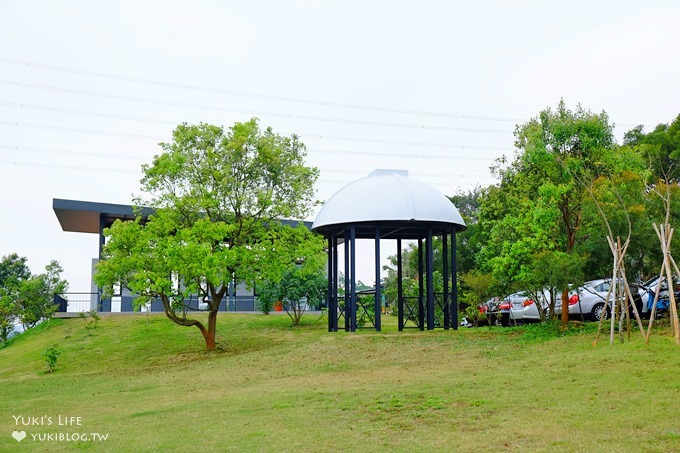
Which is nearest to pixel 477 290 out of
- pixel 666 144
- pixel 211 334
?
pixel 211 334

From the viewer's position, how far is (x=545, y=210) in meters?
19.9

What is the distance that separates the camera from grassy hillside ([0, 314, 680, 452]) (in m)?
8.05

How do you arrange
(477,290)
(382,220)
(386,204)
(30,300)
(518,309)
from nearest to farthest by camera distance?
(382,220), (386,204), (477,290), (518,309), (30,300)

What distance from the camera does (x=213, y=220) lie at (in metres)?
22.9

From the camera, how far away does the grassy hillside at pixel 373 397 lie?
805 centimetres

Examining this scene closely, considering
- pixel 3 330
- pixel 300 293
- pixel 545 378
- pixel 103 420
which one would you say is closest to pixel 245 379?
pixel 103 420

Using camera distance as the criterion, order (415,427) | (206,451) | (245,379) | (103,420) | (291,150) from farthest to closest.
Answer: (291,150), (245,379), (103,420), (415,427), (206,451)

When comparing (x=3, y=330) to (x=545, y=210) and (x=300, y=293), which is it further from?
(x=545, y=210)

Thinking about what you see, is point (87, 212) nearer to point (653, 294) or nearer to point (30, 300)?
point (30, 300)

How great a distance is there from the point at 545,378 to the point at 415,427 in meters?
3.92

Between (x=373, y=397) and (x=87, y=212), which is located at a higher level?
(x=87, y=212)

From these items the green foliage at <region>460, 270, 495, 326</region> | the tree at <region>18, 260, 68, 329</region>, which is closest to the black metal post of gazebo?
the green foliage at <region>460, 270, 495, 326</region>

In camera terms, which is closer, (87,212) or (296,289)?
(296,289)

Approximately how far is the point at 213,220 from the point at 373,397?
516 inches
